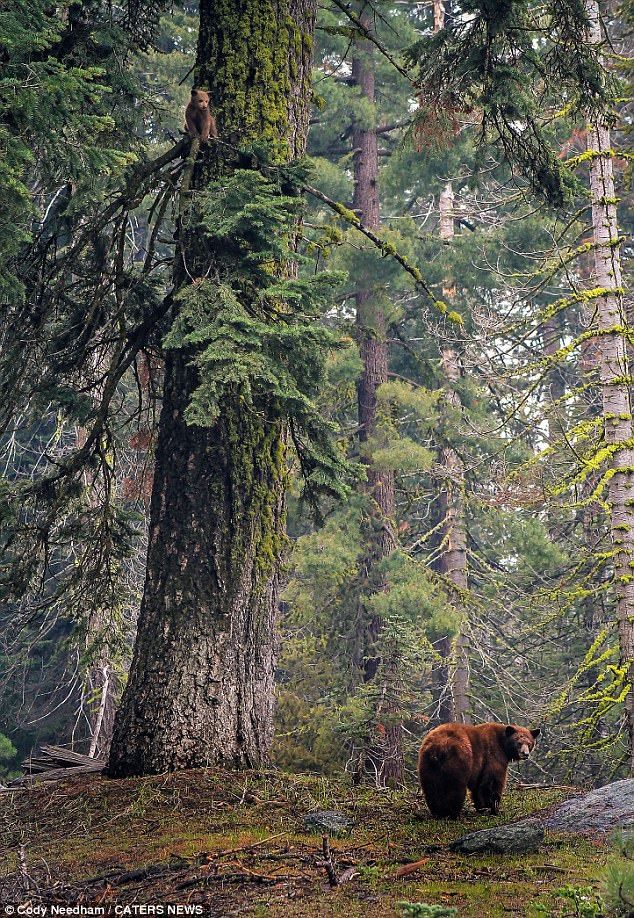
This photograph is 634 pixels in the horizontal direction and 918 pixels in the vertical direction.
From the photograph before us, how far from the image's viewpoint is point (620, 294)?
1118 centimetres

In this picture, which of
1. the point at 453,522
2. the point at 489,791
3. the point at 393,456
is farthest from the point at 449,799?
the point at 453,522

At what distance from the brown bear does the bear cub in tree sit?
4.71 metres

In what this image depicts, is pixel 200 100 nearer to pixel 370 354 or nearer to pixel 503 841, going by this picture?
pixel 503 841

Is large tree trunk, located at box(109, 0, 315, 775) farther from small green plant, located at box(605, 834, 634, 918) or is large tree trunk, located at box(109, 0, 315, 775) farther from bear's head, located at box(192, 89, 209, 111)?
small green plant, located at box(605, 834, 634, 918)

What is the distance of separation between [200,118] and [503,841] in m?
5.29

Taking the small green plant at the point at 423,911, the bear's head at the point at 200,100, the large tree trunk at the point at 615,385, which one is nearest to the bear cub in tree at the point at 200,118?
the bear's head at the point at 200,100

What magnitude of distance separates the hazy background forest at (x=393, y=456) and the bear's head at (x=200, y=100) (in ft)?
2.03

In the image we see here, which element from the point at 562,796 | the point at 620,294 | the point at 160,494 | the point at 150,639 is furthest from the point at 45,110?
the point at 620,294

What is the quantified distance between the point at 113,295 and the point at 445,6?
1862cm

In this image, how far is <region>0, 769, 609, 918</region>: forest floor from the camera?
3701 mm

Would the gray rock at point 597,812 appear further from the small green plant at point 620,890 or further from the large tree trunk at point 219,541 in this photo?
the large tree trunk at point 219,541

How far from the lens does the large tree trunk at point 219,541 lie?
577 cm

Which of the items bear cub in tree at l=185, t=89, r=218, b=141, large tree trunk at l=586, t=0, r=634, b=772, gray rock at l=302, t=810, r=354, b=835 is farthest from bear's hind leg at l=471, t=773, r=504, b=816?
large tree trunk at l=586, t=0, r=634, b=772

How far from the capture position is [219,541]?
19.9ft
